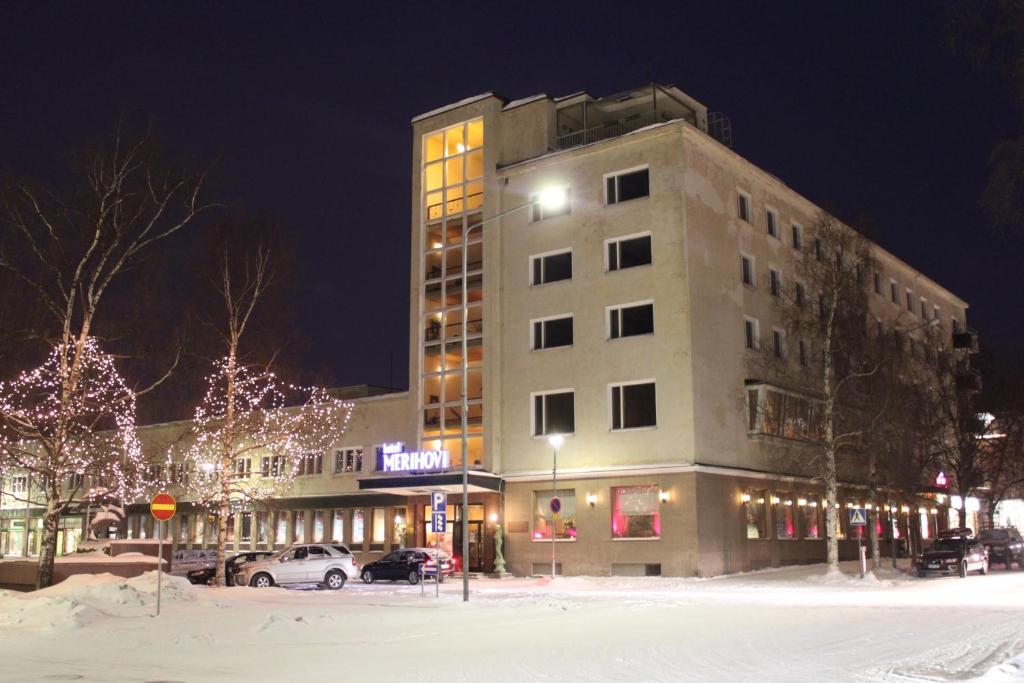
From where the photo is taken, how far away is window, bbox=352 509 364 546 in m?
53.0

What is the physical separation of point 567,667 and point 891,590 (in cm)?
2099

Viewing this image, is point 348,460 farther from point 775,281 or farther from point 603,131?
point 775,281

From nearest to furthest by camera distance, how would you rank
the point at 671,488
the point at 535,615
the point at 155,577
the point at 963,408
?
the point at 535,615, the point at 155,577, the point at 671,488, the point at 963,408

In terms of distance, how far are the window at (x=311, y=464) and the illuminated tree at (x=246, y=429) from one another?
5.5 inches

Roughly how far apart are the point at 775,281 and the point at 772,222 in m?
3.02

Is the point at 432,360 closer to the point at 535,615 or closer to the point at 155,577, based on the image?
the point at 155,577

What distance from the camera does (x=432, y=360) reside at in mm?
49781

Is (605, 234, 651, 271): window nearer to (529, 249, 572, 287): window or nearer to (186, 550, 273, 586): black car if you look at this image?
(529, 249, 572, 287): window

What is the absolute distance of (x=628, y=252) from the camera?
43.3 m

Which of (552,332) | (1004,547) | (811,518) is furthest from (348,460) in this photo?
(1004,547)

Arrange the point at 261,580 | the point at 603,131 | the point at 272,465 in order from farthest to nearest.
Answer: the point at 272,465 < the point at 603,131 < the point at 261,580

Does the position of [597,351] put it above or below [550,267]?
below

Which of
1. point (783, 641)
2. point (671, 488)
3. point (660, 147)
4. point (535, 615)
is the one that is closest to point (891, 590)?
point (671, 488)

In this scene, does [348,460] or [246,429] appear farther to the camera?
[348,460]
